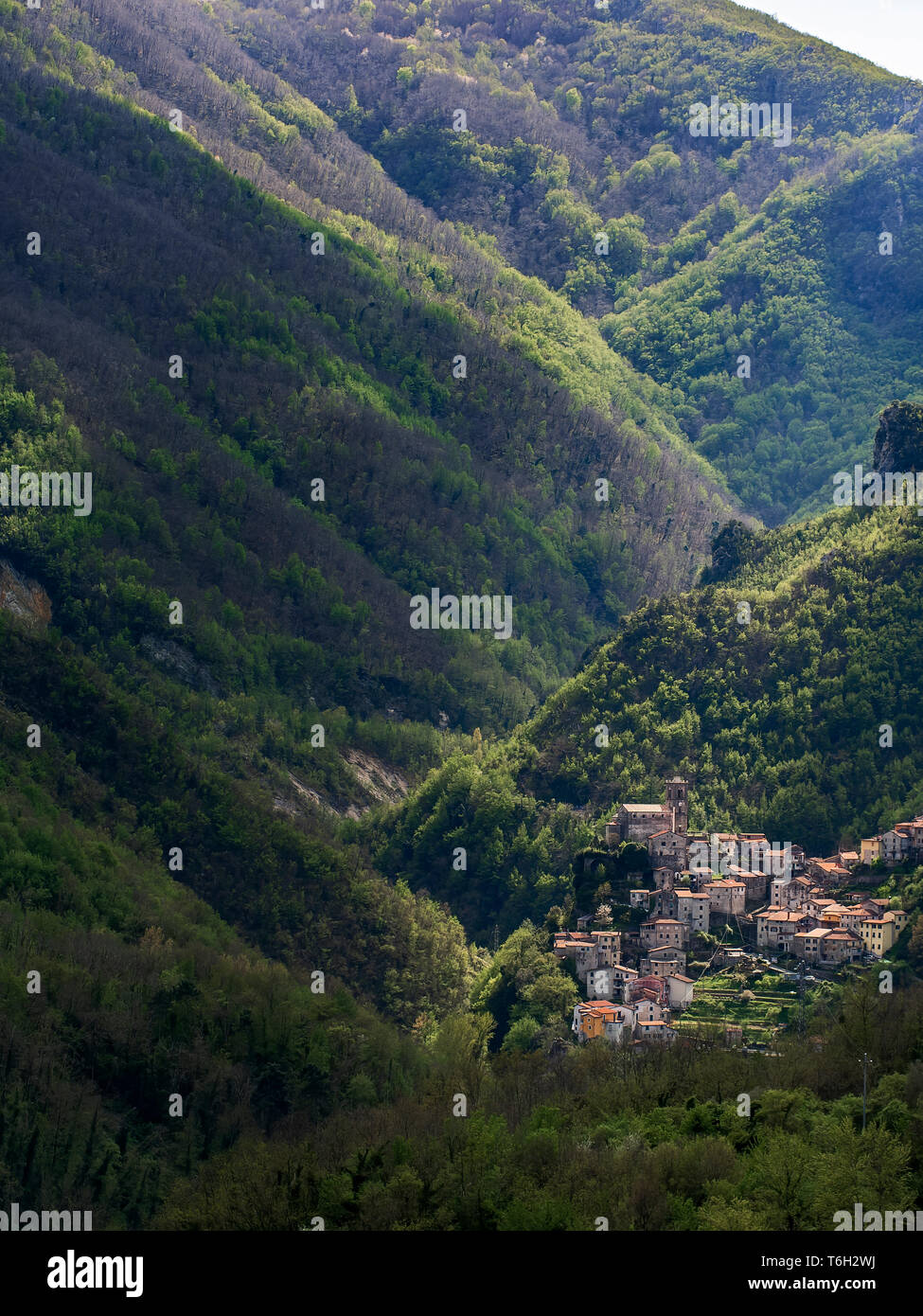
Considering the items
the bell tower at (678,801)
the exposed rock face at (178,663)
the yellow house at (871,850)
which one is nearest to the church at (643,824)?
the bell tower at (678,801)

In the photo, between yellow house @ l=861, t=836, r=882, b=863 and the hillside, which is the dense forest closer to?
the hillside

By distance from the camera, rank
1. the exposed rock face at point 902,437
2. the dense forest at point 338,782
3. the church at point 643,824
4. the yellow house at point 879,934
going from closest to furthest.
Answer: the dense forest at point 338,782 → the yellow house at point 879,934 → the church at point 643,824 → the exposed rock face at point 902,437

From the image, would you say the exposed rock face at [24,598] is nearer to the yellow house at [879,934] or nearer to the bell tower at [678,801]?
the bell tower at [678,801]

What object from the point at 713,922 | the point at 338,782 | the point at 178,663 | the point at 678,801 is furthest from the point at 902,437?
the point at 713,922

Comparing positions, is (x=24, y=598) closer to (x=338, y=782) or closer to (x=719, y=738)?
(x=338, y=782)
